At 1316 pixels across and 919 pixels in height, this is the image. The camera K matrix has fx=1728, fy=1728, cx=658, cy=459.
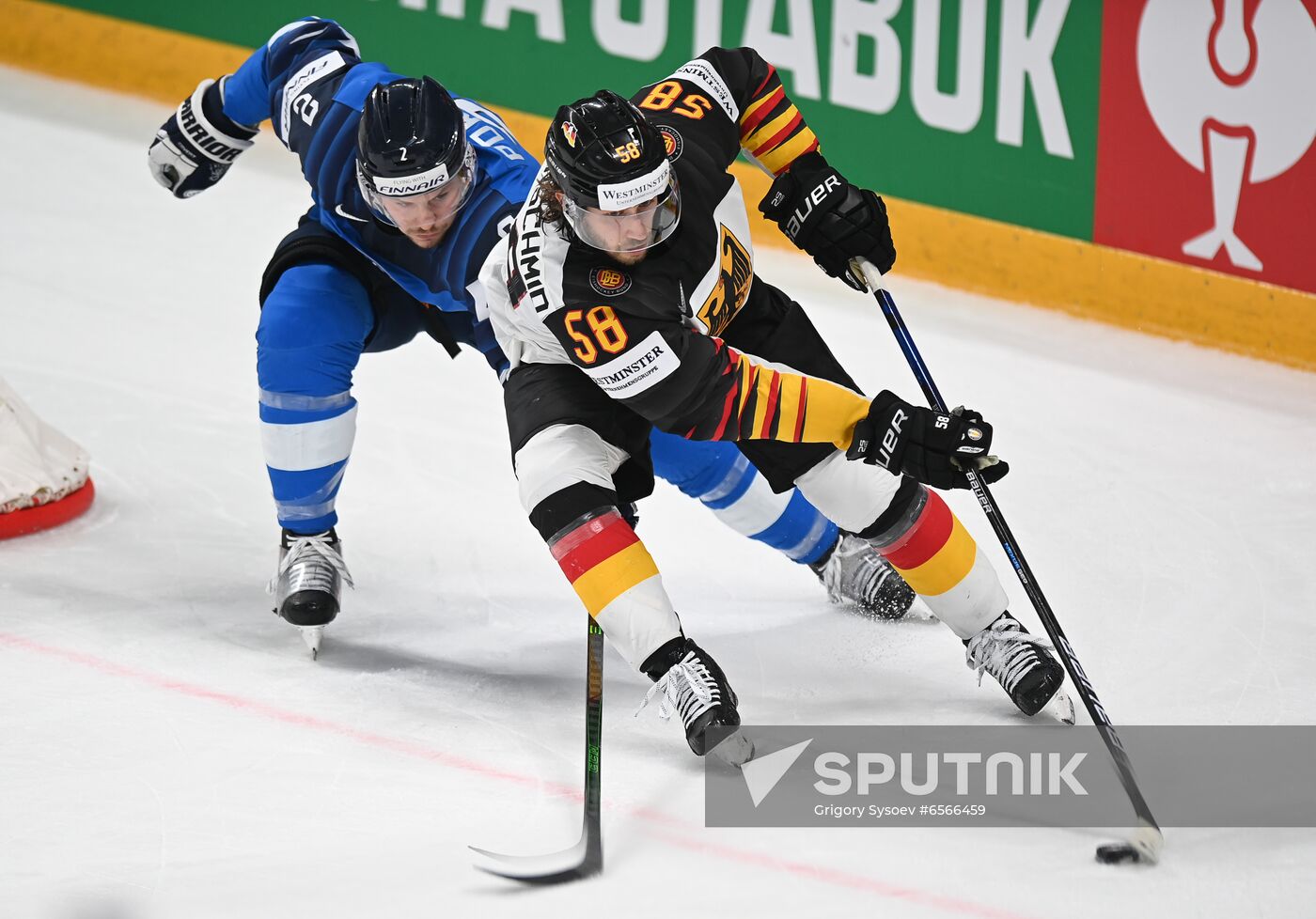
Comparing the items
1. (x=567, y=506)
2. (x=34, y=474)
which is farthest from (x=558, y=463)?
(x=34, y=474)

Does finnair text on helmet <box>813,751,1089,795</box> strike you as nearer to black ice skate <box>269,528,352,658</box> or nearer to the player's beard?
the player's beard

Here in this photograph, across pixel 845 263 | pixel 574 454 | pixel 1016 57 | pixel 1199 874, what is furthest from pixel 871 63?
pixel 1199 874

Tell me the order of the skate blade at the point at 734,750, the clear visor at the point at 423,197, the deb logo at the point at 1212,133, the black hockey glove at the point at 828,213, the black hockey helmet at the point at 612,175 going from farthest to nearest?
1. the deb logo at the point at 1212,133
2. the black hockey glove at the point at 828,213
3. the clear visor at the point at 423,197
4. the skate blade at the point at 734,750
5. the black hockey helmet at the point at 612,175

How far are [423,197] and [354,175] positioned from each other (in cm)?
26

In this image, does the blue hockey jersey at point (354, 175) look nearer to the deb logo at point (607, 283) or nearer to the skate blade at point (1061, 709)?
the deb logo at point (607, 283)

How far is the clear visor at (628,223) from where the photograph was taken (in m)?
2.77

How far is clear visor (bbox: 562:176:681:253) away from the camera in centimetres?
277

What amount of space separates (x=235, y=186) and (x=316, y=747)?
11.0 feet

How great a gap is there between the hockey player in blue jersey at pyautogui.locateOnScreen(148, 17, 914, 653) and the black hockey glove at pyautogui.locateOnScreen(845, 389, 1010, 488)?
2.28 feet

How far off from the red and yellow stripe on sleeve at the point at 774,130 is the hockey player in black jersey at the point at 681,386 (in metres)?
0.06

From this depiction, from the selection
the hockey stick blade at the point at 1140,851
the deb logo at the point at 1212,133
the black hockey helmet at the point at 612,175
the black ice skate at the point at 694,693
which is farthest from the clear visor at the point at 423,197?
the deb logo at the point at 1212,133

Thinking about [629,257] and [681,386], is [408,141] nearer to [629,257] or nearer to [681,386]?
[629,257]

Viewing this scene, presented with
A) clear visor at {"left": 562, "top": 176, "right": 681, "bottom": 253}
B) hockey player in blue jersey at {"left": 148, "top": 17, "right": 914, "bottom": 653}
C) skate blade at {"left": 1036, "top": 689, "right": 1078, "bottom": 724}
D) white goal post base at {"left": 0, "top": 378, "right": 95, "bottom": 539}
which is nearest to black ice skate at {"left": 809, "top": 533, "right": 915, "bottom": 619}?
hockey player in blue jersey at {"left": 148, "top": 17, "right": 914, "bottom": 653}

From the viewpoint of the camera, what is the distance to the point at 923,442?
2.83m
